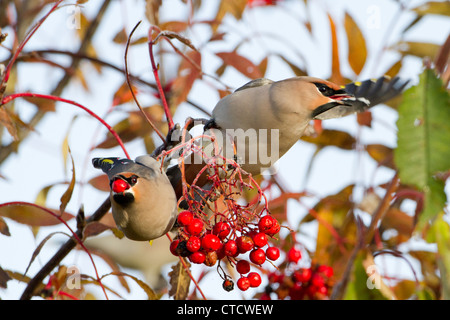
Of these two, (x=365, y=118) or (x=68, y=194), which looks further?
(x=365, y=118)

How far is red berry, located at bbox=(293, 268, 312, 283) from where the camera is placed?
2273mm

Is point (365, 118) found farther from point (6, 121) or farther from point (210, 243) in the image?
point (6, 121)

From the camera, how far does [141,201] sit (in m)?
1.30

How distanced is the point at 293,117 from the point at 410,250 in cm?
102

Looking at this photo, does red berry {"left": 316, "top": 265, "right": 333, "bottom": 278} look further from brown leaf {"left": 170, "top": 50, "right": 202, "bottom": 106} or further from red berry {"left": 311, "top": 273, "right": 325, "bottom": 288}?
brown leaf {"left": 170, "top": 50, "right": 202, "bottom": 106}

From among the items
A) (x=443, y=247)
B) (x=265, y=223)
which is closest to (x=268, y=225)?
(x=265, y=223)

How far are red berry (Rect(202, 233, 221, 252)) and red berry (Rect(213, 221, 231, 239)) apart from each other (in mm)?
39

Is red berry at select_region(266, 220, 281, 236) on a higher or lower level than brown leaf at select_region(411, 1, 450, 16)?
lower

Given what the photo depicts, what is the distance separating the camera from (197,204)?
1.40 meters

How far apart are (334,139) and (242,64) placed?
555mm

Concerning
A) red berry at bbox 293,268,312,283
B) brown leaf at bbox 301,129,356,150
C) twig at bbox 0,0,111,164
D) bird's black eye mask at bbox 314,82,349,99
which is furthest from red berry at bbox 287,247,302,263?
twig at bbox 0,0,111,164

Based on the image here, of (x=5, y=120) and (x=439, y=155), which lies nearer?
(x=439, y=155)
